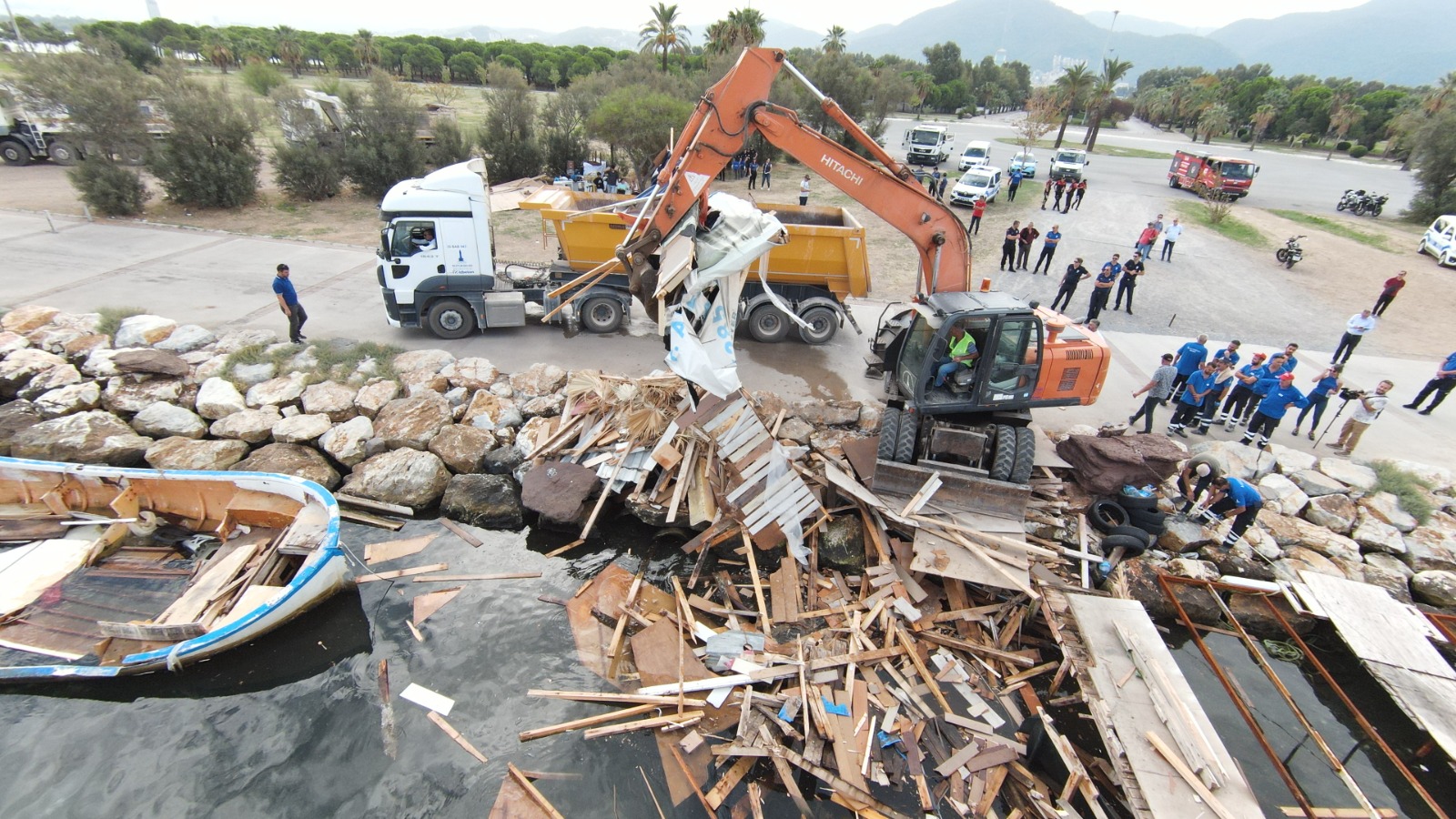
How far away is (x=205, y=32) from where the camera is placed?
62.5 m

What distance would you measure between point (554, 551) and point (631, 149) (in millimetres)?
20883

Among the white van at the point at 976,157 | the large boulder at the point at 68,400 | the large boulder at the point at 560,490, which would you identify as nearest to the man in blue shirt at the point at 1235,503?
the large boulder at the point at 560,490

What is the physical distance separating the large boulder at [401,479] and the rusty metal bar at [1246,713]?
32.6ft

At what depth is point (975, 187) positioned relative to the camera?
82.7ft

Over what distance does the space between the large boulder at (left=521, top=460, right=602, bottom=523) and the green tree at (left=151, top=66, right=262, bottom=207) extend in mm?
19744

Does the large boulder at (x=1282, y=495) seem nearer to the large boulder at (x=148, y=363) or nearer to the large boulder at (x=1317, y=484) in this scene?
the large boulder at (x=1317, y=484)

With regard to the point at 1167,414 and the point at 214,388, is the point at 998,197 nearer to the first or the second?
the point at 1167,414

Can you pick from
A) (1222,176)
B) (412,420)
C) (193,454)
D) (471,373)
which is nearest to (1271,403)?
(471,373)

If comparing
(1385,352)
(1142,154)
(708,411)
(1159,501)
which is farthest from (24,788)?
(1142,154)

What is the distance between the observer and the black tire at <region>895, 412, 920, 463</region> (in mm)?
8453

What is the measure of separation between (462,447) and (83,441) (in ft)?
17.9

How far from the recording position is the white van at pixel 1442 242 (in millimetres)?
21109

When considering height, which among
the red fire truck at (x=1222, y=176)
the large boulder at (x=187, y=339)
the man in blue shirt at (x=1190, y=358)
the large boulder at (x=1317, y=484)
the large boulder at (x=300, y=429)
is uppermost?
the red fire truck at (x=1222, y=176)

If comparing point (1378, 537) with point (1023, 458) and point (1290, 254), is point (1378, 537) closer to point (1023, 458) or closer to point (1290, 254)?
point (1023, 458)
